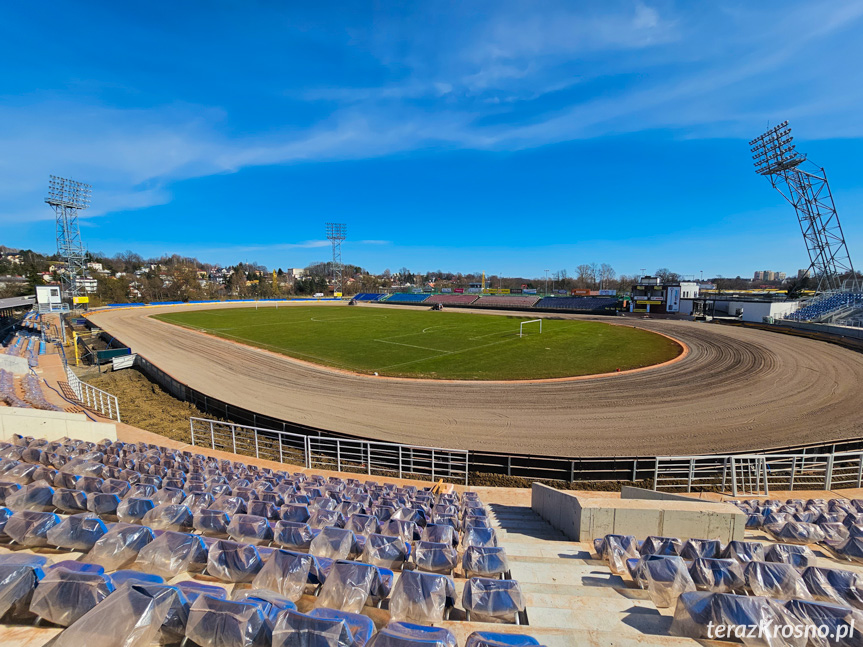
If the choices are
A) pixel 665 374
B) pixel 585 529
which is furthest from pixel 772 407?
pixel 585 529

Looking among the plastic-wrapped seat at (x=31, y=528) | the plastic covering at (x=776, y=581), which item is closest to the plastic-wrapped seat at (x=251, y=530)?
the plastic-wrapped seat at (x=31, y=528)

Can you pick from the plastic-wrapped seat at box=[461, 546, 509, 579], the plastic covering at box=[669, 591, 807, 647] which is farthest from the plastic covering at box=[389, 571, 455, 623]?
the plastic covering at box=[669, 591, 807, 647]

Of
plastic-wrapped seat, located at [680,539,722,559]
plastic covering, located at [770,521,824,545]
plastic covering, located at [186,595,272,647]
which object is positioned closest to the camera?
plastic covering, located at [186,595,272,647]

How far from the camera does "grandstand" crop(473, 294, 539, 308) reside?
89.6 m

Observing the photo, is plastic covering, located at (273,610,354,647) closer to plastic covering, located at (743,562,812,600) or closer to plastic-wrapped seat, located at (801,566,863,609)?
plastic covering, located at (743,562,812,600)

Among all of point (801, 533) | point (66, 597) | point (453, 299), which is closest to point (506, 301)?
point (453, 299)

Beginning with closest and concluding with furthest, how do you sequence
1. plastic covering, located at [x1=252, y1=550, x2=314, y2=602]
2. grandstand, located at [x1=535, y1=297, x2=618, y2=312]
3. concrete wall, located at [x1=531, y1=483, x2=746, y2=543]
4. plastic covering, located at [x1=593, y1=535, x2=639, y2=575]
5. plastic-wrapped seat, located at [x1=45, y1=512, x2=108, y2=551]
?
plastic covering, located at [x1=252, y1=550, x2=314, y2=602] → plastic-wrapped seat, located at [x1=45, y1=512, x2=108, y2=551] → plastic covering, located at [x1=593, y1=535, x2=639, y2=575] → concrete wall, located at [x1=531, y1=483, x2=746, y2=543] → grandstand, located at [x1=535, y1=297, x2=618, y2=312]

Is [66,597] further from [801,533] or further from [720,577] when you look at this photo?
[801,533]

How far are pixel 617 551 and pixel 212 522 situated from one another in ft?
21.8

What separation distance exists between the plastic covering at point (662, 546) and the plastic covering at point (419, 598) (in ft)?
12.6

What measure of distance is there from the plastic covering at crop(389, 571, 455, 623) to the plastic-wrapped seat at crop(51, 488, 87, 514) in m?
6.28

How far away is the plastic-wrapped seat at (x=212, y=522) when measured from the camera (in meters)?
6.10

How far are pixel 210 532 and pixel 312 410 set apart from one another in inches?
553

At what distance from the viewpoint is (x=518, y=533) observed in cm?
852
